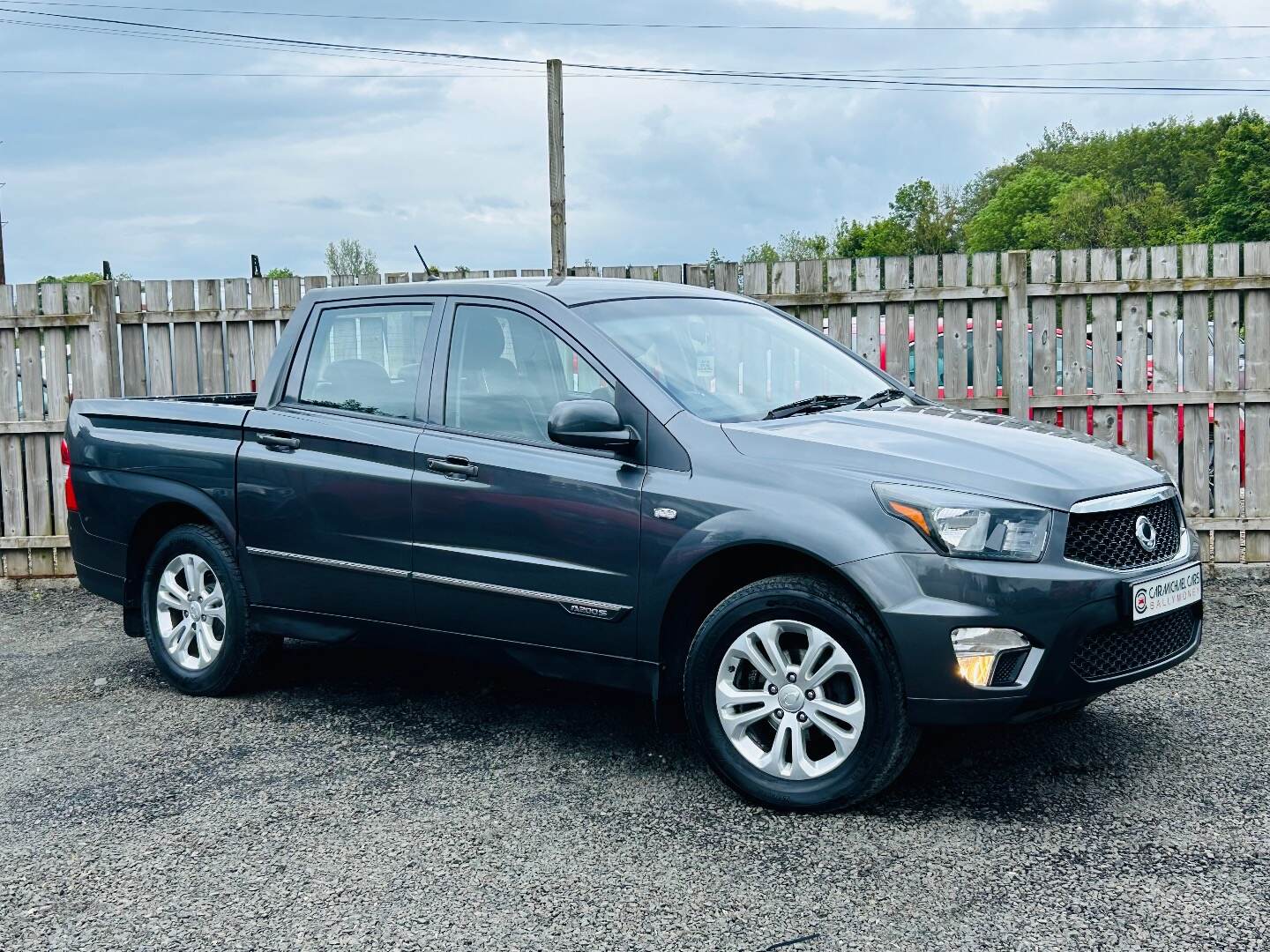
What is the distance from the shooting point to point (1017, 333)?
888 centimetres

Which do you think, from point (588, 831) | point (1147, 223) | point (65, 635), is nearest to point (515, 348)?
point (588, 831)

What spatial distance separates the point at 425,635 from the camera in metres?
5.41

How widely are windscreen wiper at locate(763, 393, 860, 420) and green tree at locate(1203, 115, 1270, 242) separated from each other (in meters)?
72.8

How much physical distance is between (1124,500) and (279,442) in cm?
346

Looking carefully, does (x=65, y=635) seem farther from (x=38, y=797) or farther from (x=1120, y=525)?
(x=1120, y=525)

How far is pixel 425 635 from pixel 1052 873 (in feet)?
8.42

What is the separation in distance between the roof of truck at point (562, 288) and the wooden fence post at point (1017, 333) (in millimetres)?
3477

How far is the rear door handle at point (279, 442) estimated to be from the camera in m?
5.81

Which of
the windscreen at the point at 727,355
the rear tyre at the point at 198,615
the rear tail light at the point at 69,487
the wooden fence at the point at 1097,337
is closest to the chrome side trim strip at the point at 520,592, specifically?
the windscreen at the point at 727,355

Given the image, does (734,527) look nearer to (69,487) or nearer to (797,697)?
(797,697)

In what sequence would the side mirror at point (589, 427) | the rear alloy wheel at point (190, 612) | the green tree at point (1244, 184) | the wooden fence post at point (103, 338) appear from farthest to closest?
the green tree at point (1244, 184)
the wooden fence post at point (103, 338)
the rear alloy wheel at point (190, 612)
the side mirror at point (589, 427)

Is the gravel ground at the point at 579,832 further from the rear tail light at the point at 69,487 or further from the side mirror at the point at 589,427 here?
the side mirror at the point at 589,427

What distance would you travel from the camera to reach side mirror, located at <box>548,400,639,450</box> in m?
4.64

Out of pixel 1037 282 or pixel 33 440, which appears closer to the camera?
pixel 1037 282
